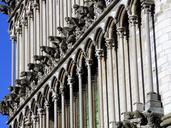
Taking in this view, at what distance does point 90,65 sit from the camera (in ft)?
115

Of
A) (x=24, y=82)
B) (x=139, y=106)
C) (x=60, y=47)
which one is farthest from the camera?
(x=24, y=82)

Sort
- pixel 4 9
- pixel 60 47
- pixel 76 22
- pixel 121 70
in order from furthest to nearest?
pixel 4 9, pixel 60 47, pixel 76 22, pixel 121 70

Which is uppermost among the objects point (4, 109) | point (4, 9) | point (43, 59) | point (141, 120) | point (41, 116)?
point (4, 9)

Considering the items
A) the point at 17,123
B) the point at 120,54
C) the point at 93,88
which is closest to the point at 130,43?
the point at 120,54

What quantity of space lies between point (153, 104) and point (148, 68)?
166cm

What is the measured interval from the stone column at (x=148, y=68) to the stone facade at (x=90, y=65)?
0.10 ft

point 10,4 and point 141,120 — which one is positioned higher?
point 10,4

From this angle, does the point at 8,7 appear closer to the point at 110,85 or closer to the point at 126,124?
the point at 110,85

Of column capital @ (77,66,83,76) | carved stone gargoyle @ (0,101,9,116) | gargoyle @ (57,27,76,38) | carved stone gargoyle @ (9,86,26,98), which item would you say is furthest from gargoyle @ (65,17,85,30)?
carved stone gargoyle @ (0,101,9,116)

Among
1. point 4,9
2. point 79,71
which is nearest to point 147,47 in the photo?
point 79,71

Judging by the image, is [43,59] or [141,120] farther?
[43,59]

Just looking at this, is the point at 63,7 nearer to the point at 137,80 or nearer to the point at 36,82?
the point at 36,82

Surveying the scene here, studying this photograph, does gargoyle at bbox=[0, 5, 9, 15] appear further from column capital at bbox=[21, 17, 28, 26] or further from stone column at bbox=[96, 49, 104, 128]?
stone column at bbox=[96, 49, 104, 128]

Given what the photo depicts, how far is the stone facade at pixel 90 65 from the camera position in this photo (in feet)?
95.8
